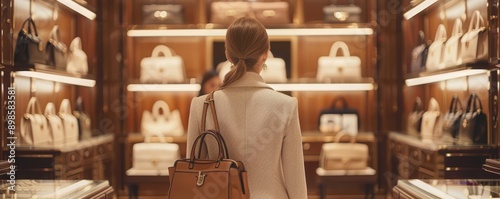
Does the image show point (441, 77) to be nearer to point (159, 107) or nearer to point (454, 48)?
point (454, 48)

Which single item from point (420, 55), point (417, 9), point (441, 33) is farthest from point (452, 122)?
point (417, 9)

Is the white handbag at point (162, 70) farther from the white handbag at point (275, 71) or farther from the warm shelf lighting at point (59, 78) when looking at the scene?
the white handbag at point (275, 71)

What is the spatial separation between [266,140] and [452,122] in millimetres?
3051

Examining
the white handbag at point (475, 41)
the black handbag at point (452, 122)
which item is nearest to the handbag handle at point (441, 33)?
the black handbag at point (452, 122)

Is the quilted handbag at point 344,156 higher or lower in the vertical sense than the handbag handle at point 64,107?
lower

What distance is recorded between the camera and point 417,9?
592 centimetres

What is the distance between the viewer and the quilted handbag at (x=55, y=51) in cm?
503

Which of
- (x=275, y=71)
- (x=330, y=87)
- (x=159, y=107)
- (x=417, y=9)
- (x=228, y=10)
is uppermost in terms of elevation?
(x=228, y=10)

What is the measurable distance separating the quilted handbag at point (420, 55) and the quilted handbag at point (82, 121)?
313cm

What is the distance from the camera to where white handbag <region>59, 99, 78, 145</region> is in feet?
18.5

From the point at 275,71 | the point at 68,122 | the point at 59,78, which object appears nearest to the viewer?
the point at 59,78

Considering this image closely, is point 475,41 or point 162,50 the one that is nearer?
point 475,41

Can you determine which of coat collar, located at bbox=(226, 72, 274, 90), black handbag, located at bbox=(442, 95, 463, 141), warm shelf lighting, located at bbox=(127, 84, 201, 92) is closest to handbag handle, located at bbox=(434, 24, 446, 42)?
black handbag, located at bbox=(442, 95, 463, 141)

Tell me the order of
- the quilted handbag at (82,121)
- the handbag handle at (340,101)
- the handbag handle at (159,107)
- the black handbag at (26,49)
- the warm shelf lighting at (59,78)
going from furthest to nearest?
the handbag handle at (340,101) < the handbag handle at (159,107) < the quilted handbag at (82,121) < the warm shelf lighting at (59,78) < the black handbag at (26,49)
